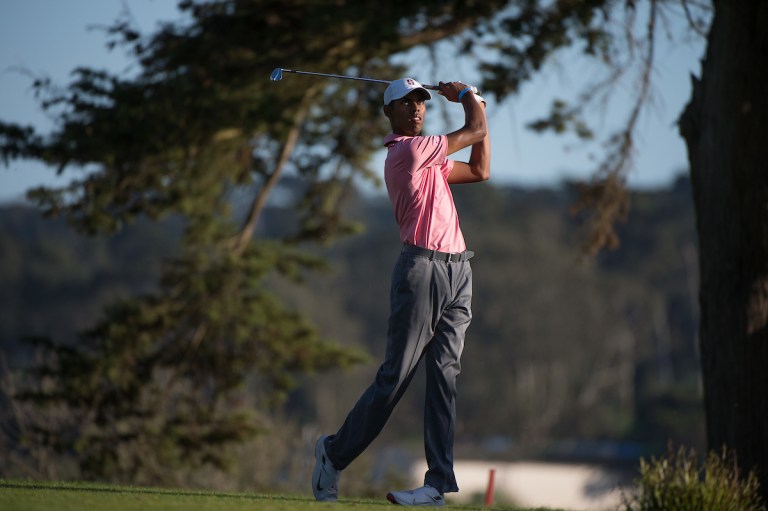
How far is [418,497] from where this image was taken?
268 inches

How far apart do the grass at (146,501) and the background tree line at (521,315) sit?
138ft

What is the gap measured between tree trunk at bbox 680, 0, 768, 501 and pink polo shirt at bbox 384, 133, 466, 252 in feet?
14.0

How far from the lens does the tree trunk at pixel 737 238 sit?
10.2 m

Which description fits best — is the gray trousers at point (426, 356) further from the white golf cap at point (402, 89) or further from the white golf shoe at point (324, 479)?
the white golf cap at point (402, 89)

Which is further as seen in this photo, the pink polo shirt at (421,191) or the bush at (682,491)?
the bush at (682,491)

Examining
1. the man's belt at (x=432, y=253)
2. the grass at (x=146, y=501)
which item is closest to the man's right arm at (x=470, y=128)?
the man's belt at (x=432, y=253)

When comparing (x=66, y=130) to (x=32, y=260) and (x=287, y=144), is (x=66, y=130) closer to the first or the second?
(x=287, y=144)

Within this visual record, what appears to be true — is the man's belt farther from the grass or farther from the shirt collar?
the grass

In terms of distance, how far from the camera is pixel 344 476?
2678cm

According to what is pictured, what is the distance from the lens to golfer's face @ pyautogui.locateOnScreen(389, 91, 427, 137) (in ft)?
22.4

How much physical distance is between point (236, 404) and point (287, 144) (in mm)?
5061

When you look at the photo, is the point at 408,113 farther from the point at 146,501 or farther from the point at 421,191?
A: the point at 146,501

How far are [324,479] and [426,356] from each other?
85cm

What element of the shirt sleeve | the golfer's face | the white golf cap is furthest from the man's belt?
the white golf cap
